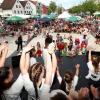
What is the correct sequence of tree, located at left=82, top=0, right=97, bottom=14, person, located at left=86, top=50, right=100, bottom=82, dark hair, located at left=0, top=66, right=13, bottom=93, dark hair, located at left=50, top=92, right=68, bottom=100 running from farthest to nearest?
tree, located at left=82, top=0, right=97, bottom=14
person, located at left=86, top=50, right=100, bottom=82
dark hair, located at left=0, top=66, right=13, bottom=93
dark hair, located at left=50, top=92, right=68, bottom=100

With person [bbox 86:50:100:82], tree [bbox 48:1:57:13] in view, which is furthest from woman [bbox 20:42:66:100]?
tree [bbox 48:1:57:13]

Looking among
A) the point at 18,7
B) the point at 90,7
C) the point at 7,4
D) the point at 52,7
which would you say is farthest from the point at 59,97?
the point at 52,7

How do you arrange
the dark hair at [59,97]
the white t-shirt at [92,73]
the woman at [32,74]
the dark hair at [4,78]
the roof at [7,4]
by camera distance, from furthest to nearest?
the roof at [7,4]
the white t-shirt at [92,73]
the woman at [32,74]
the dark hair at [4,78]
the dark hair at [59,97]

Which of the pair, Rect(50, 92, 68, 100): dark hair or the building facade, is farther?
the building facade

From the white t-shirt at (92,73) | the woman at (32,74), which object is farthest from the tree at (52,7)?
the woman at (32,74)

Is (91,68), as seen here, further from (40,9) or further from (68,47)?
(40,9)

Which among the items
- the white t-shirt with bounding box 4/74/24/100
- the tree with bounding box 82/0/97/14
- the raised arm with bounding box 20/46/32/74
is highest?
the raised arm with bounding box 20/46/32/74

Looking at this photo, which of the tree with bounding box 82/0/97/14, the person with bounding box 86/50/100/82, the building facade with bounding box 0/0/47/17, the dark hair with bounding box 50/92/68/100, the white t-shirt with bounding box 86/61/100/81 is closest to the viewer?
the dark hair with bounding box 50/92/68/100

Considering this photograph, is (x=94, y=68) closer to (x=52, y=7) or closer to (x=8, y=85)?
(x=8, y=85)

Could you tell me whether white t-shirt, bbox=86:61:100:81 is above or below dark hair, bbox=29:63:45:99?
below

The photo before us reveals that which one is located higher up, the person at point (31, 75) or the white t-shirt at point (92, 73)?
the person at point (31, 75)

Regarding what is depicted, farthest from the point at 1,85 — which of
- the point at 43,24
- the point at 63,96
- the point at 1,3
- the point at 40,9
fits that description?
the point at 40,9

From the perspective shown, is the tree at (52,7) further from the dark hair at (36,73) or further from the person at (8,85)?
the person at (8,85)

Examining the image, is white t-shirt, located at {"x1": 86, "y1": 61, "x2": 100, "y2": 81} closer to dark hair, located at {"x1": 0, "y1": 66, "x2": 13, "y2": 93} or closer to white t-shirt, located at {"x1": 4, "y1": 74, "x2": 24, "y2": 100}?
white t-shirt, located at {"x1": 4, "y1": 74, "x2": 24, "y2": 100}
